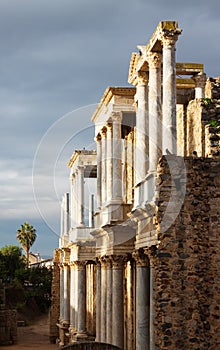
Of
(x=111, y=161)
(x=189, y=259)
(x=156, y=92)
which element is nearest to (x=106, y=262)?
(x=111, y=161)

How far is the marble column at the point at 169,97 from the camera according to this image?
16859mm

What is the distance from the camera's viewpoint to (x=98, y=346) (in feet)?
50.4

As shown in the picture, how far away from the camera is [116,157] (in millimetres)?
24844

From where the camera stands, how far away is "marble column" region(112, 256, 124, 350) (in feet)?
76.5

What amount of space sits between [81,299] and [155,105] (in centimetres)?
1713

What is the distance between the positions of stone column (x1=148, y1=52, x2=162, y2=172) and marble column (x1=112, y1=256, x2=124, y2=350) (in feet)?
20.1

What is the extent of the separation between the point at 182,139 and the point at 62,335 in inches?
828

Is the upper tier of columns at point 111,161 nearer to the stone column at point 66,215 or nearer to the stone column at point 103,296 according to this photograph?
the stone column at point 103,296

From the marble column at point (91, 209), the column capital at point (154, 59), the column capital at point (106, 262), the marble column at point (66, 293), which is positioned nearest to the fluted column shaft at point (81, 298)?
the marble column at point (66, 293)

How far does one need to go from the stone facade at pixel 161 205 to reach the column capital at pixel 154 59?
0.09 feet

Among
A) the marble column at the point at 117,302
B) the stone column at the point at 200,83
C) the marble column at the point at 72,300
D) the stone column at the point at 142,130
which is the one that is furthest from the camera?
the marble column at the point at 72,300

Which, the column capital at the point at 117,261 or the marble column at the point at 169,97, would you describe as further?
the column capital at the point at 117,261

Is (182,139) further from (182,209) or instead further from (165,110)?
(182,209)

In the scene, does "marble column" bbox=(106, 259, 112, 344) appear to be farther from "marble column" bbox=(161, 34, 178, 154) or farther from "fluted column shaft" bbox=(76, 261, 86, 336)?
"marble column" bbox=(161, 34, 178, 154)
